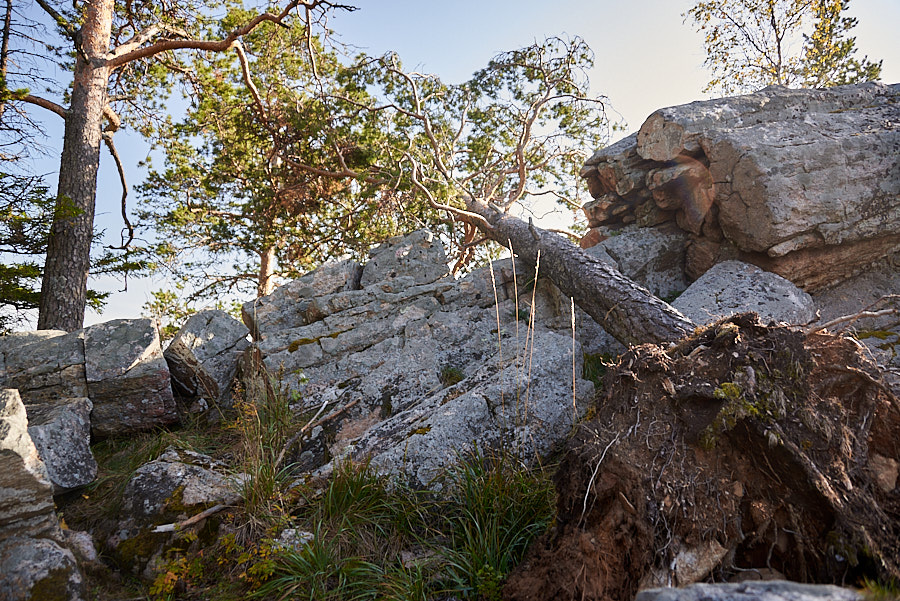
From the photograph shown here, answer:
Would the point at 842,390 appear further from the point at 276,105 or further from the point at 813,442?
the point at 276,105

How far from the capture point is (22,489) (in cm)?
292

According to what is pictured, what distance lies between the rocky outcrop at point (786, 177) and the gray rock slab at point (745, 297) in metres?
0.47

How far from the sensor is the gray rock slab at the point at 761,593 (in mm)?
1300

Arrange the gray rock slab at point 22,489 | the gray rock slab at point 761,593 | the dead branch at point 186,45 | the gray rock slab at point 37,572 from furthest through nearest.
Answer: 1. the dead branch at point 186,45
2. the gray rock slab at point 22,489
3. the gray rock slab at point 37,572
4. the gray rock slab at point 761,593

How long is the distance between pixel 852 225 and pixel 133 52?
456 inches

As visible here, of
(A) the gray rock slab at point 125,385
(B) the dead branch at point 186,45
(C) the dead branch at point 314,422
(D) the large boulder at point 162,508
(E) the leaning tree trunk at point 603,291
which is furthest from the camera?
(B) the dead branch at point 186,45

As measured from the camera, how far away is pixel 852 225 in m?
5.96

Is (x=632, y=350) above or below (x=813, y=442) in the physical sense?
above

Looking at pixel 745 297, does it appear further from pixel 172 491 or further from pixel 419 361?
pixel 172 491

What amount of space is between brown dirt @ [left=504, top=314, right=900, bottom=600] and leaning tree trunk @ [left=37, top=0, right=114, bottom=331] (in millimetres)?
8030

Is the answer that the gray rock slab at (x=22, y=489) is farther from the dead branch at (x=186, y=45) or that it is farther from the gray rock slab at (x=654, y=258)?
the dead branch at (x=186, y=45)

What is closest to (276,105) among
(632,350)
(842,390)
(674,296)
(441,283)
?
(441,283)

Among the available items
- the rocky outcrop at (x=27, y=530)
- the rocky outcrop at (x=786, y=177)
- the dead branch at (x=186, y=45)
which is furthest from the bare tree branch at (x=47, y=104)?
the rocky outcrop at (x=786, y=177)

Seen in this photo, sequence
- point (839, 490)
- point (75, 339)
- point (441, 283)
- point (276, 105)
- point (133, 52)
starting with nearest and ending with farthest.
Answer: point (839, 490) < point (75, 339) < point (441, 283) < point (133, 52) < point (276, 105)
